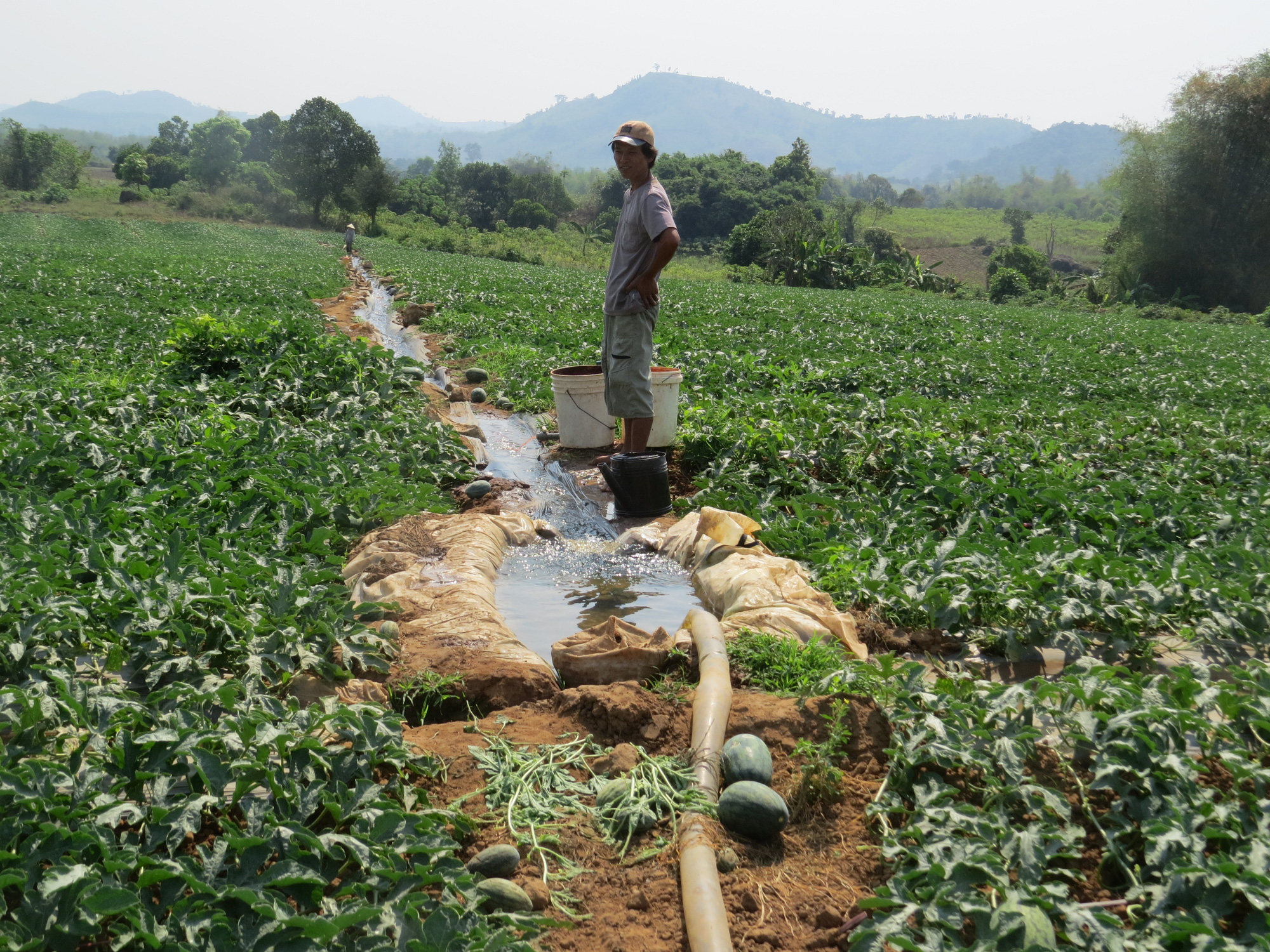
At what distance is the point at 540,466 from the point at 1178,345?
1494cm

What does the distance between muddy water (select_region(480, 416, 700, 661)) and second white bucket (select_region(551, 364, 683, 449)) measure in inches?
43.7

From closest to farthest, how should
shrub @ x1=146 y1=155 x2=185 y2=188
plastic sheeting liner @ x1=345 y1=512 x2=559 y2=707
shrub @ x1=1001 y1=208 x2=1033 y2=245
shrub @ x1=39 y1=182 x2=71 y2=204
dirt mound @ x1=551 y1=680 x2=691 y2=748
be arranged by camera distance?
dirt mound @ x1=551 y1=680 x2=691 y2=748, plastic sheeting liner @ x1=345 y1=512 x2=559 y2=707, shrub @ x1=39 y1=182 x2=71 y2=204, shrub @ x1=146 y1=155 x2=185 y2=188, shrub @ x1=1001 y1=208 x2=1033 y2=245

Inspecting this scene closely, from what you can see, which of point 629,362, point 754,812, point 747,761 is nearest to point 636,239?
point 629,362

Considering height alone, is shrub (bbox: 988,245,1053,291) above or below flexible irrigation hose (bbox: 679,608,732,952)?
above

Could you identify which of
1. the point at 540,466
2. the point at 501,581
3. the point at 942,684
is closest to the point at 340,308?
the point at 540,466

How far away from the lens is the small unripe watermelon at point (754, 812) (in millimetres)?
2588

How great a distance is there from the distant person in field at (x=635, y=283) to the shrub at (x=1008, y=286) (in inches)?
1588

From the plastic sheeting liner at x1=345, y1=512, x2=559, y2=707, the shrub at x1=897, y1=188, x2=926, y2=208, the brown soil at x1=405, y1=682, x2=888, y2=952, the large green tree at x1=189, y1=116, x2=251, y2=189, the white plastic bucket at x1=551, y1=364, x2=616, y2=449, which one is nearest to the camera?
the brown soil at x1=405, y1=682, x2=888, y2=952

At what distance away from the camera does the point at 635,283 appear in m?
5.90

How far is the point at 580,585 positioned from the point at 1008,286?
142 feet

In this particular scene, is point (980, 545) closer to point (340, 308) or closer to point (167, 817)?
point (167, 817)

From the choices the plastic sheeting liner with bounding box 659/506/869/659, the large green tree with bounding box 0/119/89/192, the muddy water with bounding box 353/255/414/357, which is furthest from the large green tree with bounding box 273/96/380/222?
the plastic sheeting liner with bounding box 659/506/869/659

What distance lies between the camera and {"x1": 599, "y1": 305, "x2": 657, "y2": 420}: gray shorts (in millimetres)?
6043

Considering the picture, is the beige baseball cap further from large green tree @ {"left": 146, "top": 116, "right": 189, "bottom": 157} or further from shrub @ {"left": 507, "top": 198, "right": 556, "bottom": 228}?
large green tree @ {"left": 146, "top": 116, "right": 189, "bottom": 157}
